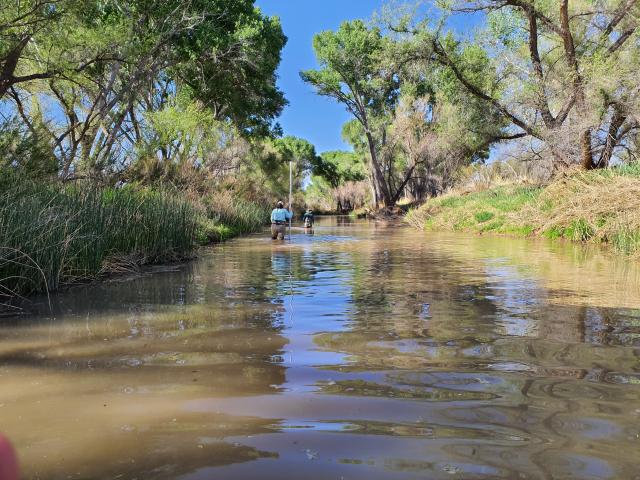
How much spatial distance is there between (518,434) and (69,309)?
5.61m

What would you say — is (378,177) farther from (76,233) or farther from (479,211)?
(76,233)

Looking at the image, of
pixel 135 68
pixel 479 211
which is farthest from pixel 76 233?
pixel 479 211

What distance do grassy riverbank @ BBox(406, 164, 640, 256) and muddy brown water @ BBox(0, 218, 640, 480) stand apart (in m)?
8.07

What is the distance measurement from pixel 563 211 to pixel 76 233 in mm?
15834

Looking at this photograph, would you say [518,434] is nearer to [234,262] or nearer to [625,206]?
[234,262]

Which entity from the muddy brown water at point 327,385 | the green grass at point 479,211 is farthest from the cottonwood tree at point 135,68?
the green grass at point 479,211

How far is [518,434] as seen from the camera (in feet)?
9.56

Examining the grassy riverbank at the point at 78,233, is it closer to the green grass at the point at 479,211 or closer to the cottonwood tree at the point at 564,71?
the green grass at the point at 479,211

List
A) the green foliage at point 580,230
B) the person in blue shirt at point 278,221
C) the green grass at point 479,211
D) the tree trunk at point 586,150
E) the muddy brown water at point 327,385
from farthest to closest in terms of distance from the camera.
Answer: the green grass at point 479,211, the tree trunk at point 586,150, the person in blue shirt at point 278,221, the green foliage at point 580,230, the muddy brown water at point 327,385

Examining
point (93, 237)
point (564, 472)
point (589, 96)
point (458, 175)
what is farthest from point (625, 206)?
point (458, 175)

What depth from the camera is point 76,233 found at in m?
8.35

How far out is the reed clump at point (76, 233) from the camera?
23.7 feet

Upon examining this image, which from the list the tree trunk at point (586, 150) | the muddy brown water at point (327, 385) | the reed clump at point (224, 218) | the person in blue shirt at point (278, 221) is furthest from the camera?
the tree trunk at point (586, 150)

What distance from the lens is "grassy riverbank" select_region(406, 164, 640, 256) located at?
14.4m
